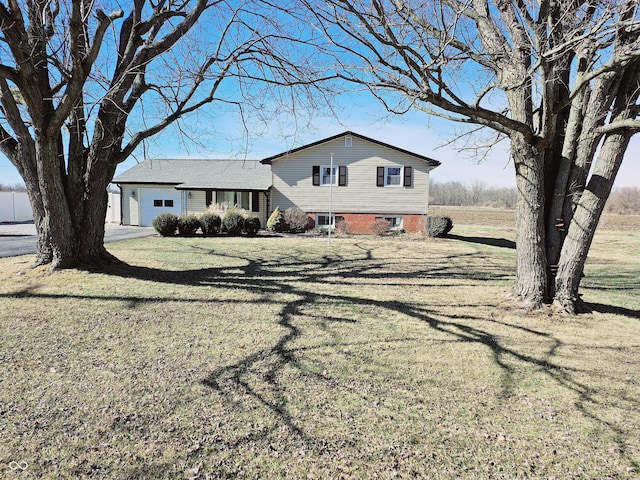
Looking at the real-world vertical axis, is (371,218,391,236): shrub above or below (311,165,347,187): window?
below

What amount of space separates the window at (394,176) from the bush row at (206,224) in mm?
7036

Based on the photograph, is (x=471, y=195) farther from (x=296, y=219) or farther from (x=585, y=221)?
(x=585, y=221)

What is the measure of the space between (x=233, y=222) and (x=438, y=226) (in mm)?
9908

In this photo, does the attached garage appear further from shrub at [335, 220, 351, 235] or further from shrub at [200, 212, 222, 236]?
shrub at [335, 220, 351, 235]

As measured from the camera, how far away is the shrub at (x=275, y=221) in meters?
19.3

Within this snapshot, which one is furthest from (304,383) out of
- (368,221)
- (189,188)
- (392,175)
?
(189,188)

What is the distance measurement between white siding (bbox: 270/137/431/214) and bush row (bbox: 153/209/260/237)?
10.9 ft

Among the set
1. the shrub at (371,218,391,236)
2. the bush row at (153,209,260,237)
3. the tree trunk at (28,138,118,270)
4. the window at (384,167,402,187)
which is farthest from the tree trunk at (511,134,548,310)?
the window at (384,167,402,187)

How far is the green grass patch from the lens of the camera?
2357 millimetres

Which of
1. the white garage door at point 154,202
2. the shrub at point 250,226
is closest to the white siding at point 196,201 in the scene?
the white garage door at point 154,202

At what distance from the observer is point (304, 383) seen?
3344 mm

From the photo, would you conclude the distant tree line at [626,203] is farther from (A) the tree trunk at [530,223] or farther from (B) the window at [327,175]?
(A) the tree trunk at [530,223]

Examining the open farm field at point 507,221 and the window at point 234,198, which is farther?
the open farm field at point 507,221

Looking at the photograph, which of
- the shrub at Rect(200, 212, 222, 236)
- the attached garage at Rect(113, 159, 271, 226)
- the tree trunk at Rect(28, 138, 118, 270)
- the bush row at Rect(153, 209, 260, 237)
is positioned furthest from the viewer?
the attached garage at Rect(113, 159, 271, 226)
